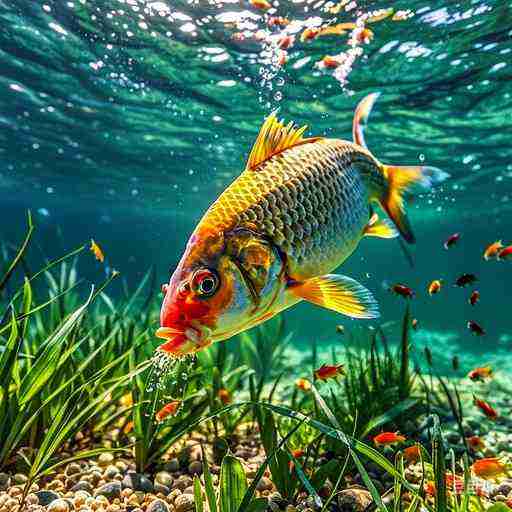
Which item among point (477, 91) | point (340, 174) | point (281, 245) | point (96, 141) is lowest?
point (281, 245)

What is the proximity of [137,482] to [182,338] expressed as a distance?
7.53ft

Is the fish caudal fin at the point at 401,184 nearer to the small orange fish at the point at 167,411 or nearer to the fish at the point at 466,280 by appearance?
the small orange fish at the point at 167,411

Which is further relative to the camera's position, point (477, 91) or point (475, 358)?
point (475, 358)

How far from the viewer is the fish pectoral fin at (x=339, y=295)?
199 centimetres

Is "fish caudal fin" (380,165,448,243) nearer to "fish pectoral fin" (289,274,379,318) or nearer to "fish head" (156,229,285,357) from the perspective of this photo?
"fish pectoral fin" (289,274,379,318)

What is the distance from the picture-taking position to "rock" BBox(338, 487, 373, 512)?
3125mm

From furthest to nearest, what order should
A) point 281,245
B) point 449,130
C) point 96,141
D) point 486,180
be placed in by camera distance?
1. point 486,180
2. point 96,141
3. point 449,130
4. point 281,245

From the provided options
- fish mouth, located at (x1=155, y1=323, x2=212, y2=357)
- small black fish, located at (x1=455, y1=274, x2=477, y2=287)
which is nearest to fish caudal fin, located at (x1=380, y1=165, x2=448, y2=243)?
fish mouth, located at (x1=155, y1=323, x2=212, y2=357)

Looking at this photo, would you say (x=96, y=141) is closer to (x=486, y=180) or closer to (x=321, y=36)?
(x=321, y=36)

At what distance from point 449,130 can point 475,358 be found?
1038 centimetres

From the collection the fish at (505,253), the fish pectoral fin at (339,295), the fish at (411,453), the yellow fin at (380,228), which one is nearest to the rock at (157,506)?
the fish pectoral fin at (339,295)

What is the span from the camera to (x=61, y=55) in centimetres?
1288

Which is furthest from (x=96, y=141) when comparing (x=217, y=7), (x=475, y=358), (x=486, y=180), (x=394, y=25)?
(x=486, y=180)

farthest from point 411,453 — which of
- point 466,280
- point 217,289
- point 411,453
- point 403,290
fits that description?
point 466,280
